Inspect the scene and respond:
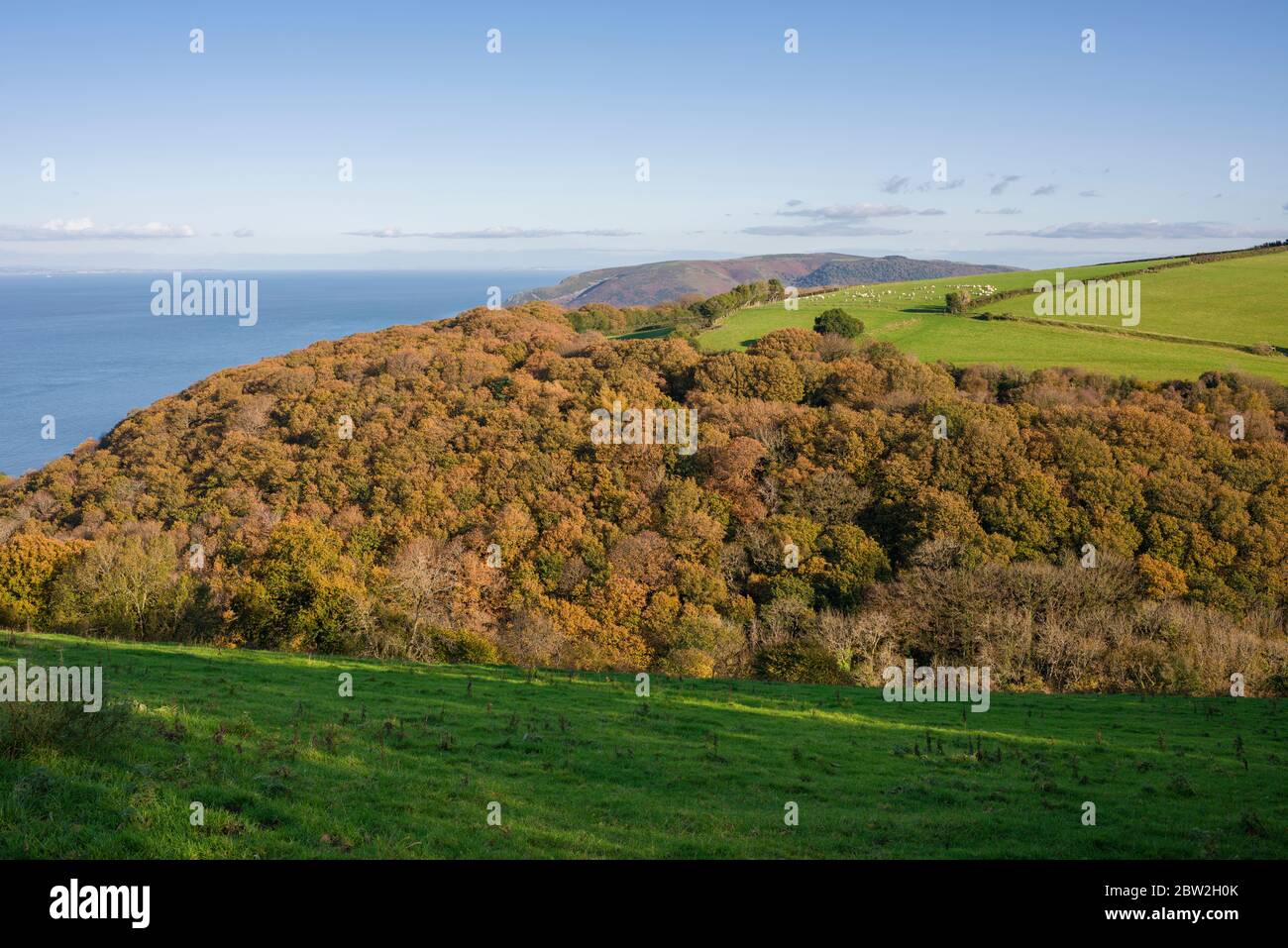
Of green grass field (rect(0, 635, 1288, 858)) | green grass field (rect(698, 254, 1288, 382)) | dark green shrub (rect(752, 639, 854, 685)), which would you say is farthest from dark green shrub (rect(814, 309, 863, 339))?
green grass field (rect(0, 635, 1288, 858))

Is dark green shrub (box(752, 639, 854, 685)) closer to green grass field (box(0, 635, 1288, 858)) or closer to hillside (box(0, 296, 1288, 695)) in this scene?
hillside (box(0, 296, 1288, 695))

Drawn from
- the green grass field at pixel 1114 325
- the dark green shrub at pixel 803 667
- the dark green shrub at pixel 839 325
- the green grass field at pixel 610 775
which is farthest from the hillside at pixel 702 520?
the green grass field at pixel 610 775

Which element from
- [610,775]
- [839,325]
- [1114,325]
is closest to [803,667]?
[610,775]

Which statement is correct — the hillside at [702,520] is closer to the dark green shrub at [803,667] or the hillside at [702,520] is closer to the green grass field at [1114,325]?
the dark green shrub at [803,667]

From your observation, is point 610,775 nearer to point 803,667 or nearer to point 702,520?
point 803,667
